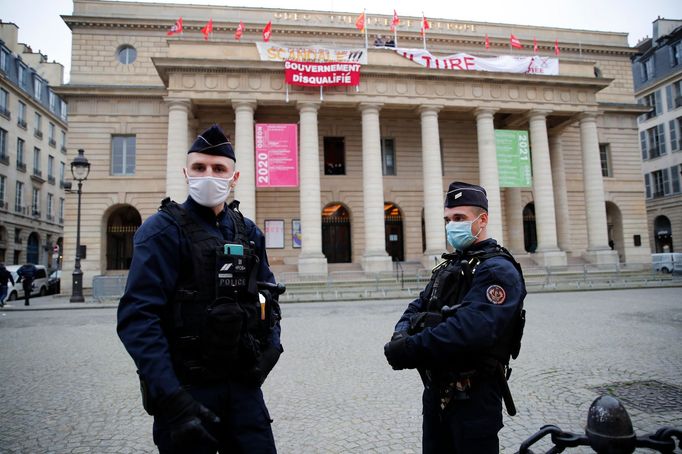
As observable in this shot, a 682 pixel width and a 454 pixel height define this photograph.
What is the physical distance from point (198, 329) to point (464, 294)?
146 cm

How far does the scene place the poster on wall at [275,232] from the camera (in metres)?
26.0

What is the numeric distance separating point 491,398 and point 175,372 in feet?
5.32

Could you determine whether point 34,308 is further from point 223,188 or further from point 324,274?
point 223,188

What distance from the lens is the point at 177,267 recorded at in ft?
7.21

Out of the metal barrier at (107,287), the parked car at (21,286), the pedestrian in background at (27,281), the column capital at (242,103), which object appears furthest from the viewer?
the column capital at (242,103)

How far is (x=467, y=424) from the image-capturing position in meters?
2.22

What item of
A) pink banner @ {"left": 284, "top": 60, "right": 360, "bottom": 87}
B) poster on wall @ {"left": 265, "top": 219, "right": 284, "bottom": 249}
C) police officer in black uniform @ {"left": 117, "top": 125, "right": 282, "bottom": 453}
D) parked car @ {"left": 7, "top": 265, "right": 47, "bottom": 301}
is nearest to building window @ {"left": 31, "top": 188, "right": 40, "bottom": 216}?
parked car @ {"left": 7, "top": 265, "right": 47, "bottom": 301}

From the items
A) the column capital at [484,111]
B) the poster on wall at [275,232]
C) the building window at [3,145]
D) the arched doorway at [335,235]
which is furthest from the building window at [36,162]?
the column capital at [484,111]

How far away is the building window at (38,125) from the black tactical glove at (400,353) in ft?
155

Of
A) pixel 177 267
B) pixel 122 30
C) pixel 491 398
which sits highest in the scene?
pixel 122 30

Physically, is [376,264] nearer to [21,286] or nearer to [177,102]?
[177,102]

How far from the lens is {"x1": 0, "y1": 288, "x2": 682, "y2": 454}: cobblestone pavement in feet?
13.1

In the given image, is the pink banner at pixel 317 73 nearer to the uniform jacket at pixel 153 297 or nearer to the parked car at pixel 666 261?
the uniform jacket at pixel 153 297

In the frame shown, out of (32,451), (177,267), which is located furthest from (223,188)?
(32,451)
